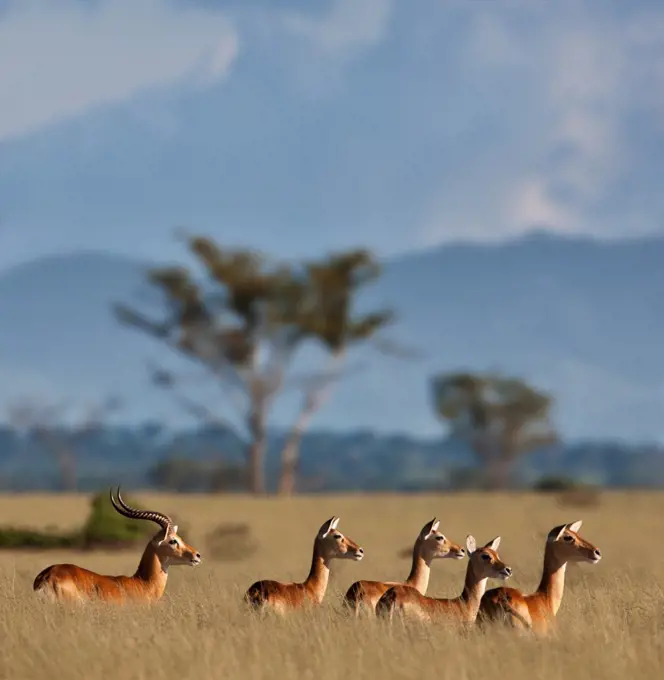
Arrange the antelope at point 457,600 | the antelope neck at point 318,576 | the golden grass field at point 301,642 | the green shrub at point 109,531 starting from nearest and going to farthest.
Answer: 1. the golden grass field at point 301,642
2. the antelope at point 457,600
3. the antelope neck at point 318,576
4. the green shrub at point 109,531

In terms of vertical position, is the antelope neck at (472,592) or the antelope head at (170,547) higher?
the antelope head at (170,547)

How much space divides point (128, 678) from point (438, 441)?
569 feet

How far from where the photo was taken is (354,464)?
564 feet

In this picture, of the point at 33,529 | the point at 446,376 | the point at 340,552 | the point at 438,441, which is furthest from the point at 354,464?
the point at 340,552

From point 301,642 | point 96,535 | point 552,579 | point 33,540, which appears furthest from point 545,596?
point 33,540

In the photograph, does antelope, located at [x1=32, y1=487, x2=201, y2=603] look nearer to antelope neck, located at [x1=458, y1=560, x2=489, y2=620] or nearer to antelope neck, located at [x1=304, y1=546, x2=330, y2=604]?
antelope neck, located at [x1=304, y1=546, x2=330, y2=604]

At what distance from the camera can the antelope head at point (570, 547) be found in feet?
42.0

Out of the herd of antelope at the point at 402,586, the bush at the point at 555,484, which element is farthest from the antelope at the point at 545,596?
the bush at the point at 555,484

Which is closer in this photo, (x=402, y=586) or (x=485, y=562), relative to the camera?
(x=485, y=562)

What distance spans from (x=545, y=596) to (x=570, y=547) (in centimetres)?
43

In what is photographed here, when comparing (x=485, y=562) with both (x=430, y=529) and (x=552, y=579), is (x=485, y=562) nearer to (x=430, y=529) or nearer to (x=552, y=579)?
(x=552, y=579)

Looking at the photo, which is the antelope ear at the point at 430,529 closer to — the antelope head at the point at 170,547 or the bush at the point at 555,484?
the antelope head at the point at 170,547

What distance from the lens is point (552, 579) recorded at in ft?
42.2

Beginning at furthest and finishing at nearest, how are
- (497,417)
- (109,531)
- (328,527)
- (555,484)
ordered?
1. (497,417)
2. (555,484)
3. (109,531)
4. (328,527)
